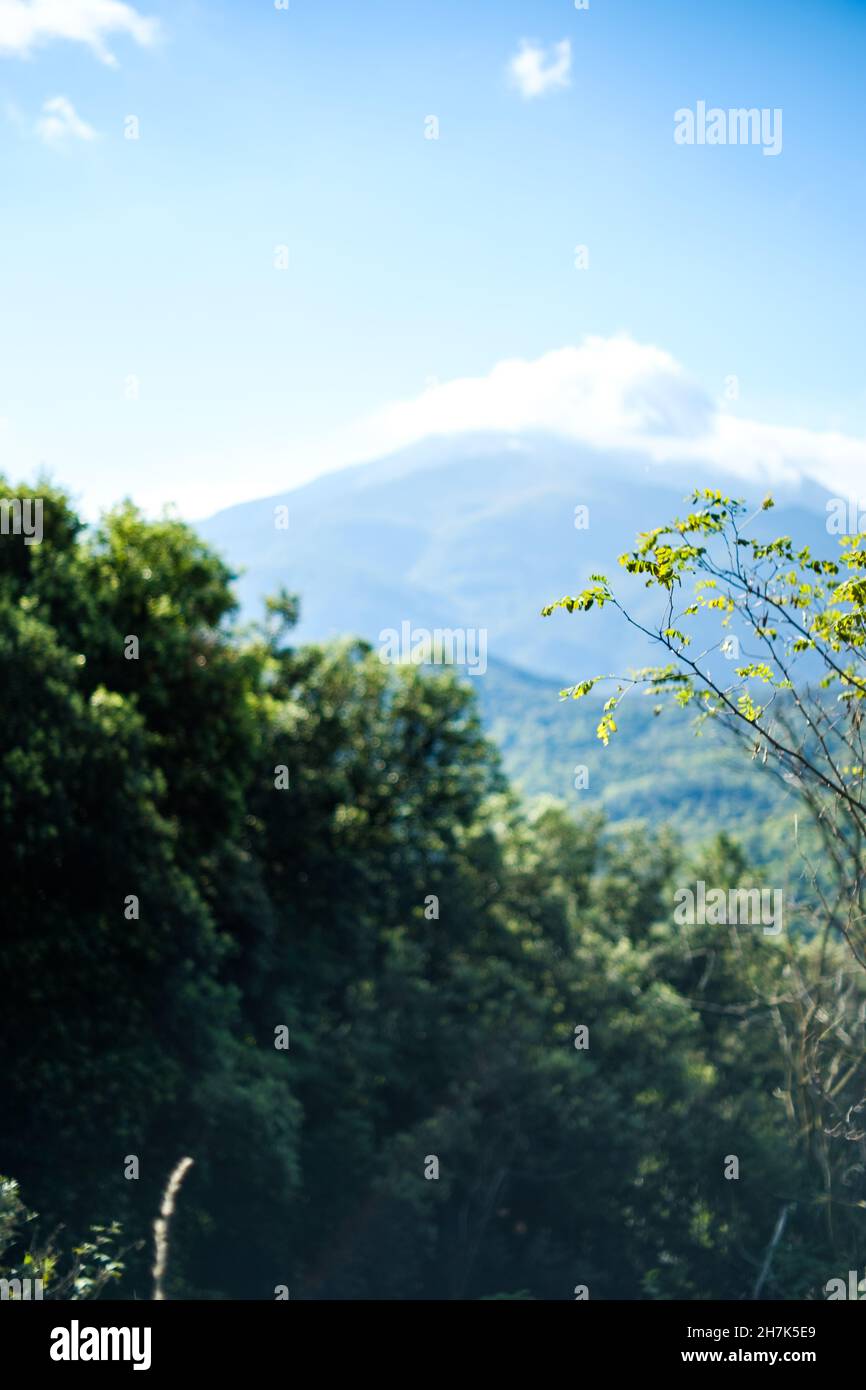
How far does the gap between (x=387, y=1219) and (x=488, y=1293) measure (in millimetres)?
5328

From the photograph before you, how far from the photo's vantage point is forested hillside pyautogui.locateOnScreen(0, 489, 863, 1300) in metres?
17.5

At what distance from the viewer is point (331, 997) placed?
98.4ft

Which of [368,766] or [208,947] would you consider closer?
[208,947]

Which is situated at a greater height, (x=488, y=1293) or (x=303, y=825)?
(x=303, y=825)

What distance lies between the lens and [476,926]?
112ft

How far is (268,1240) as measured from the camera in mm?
24984

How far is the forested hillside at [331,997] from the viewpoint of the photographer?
17531 mm

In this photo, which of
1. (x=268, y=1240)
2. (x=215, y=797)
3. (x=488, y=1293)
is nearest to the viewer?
(x=215, y=797)

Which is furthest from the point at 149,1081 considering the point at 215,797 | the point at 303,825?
the point at 303,825
